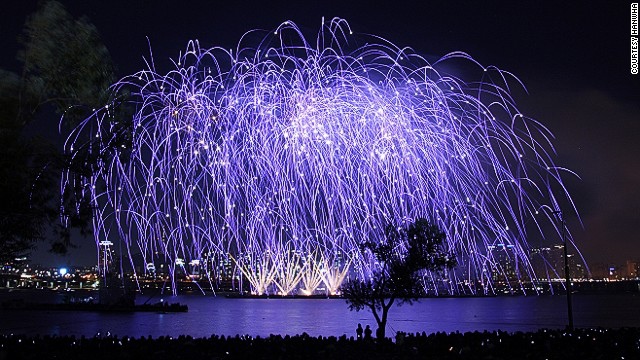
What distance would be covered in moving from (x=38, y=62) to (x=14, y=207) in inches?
155

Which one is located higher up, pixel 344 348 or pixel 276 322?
pixel 276 322

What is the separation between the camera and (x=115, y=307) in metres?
73.5

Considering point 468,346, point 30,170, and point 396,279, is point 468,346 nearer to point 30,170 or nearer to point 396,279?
point 396,279

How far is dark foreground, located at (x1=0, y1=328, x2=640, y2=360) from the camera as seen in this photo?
59.1 feet

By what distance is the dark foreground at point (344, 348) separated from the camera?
18.0m

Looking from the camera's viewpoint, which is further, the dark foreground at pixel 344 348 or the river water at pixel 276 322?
the river water at pixel 276 322

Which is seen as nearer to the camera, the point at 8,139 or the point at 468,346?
the point at 8,139

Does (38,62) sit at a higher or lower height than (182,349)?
higher

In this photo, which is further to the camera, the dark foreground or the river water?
the river water

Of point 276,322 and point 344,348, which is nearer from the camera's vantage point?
point 344,348

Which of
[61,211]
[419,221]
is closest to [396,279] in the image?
[419,221]

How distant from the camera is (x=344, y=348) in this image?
19797 millimetres

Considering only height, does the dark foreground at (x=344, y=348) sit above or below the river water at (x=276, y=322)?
below

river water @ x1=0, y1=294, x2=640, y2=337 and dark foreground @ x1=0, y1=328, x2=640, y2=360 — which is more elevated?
river water @ x1=0, y1=294, x2=640, y2=337
